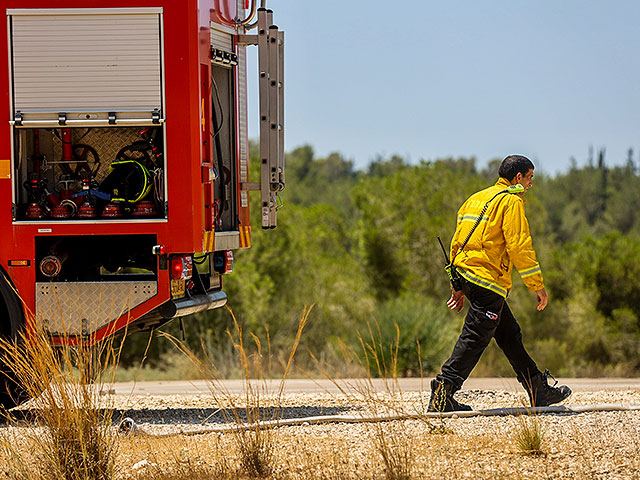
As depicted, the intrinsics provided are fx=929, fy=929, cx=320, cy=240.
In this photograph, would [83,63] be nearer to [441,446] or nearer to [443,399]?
[443,399]

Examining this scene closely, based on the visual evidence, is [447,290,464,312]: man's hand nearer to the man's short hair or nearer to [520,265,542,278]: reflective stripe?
[520,265,542,278]: reflective stripe

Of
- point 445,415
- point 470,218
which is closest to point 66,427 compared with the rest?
point 445,415

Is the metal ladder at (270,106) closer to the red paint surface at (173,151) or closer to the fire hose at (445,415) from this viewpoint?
the red paint surface at (173,151)

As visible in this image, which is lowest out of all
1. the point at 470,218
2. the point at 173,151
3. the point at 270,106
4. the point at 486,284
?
the point at 486,284

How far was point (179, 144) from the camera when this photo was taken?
7773 mm

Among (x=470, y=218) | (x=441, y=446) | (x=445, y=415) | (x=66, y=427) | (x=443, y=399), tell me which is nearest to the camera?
(x=66, y=427)

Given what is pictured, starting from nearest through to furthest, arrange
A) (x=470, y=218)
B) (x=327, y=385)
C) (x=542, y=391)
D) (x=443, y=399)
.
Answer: (x=443, y=399), (x=470, y=218), (x=542, y=391), (x=327, y=385)

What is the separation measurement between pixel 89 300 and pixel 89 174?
1.19 metres

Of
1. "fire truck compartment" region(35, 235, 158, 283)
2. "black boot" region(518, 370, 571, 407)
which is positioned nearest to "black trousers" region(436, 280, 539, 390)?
"black boot" region(518, 370, 571, 407)

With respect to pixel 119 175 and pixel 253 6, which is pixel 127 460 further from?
pixel 253 6

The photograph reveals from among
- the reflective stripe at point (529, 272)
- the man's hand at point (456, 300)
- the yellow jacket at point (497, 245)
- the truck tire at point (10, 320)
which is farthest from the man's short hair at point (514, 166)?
the truck tire at point (10, 320)

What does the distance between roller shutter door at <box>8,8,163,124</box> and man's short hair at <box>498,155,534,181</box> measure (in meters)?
2.89

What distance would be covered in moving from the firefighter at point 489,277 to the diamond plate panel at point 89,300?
257 centimetres

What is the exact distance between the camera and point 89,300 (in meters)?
7.89
